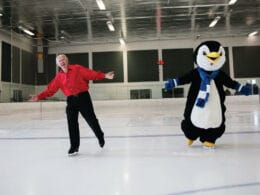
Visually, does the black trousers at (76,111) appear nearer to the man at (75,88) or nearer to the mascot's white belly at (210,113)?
the man at (75,88)

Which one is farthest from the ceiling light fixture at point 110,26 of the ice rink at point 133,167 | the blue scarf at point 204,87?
the blue scarf at point 204,87

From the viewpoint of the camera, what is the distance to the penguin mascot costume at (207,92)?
4.24 metres

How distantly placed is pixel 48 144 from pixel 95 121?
62.5 inches

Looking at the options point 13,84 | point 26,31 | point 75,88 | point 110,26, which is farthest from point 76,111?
point 26,31

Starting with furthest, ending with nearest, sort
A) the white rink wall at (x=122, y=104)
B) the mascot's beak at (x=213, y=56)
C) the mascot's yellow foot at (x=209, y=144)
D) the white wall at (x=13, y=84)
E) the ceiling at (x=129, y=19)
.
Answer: the white wall at (x=13, y=84) → the white rink wall at (x=122, y=104) → the ceiling at (x=129, y=19) → the mascot's yellow foot at (x=209, y=144) → the mascot's beak at (x=213, y=56)

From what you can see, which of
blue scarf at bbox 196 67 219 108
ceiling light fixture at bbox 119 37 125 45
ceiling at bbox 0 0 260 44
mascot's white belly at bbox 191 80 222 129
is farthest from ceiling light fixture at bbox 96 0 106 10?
mascot's white belly at bbox 191 80 222 129

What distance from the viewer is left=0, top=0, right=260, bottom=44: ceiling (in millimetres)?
18234

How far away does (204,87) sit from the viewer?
4.29 m

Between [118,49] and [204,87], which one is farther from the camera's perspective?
[118,49]

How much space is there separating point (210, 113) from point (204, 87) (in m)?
0.40

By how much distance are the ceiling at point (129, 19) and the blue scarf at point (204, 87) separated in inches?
575

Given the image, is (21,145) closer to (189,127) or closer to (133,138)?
(133,138)

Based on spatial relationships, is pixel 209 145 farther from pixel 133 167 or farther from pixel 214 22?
pixel 214 22

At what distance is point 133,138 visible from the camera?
5.82 meters
